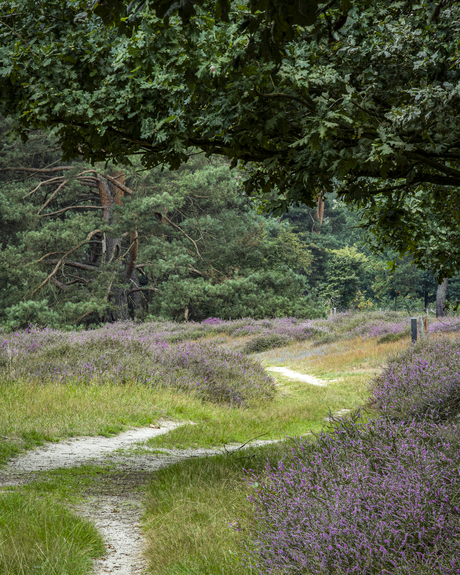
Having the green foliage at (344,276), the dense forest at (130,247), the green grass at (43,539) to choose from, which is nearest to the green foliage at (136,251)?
the dense forest at (130,247)

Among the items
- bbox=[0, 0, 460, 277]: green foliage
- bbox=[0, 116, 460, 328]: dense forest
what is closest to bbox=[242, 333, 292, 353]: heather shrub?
bbox=[0, 116, 460, 328]: dense forest

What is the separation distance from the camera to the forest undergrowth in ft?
9.82

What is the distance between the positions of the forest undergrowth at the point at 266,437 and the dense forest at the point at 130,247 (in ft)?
43.6

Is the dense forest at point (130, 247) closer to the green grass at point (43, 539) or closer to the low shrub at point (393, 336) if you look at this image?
the low shrub at point (393, 336)

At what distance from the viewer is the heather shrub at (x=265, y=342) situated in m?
24.7

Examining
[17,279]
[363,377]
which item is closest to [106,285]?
[17,279]

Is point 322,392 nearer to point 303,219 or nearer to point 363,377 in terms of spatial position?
point 363,377

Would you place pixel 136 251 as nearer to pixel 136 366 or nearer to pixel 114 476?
pixel 136 366

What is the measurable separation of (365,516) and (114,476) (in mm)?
3641

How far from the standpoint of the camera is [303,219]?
2301 inches

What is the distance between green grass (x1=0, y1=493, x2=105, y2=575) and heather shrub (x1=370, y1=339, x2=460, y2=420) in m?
3.29

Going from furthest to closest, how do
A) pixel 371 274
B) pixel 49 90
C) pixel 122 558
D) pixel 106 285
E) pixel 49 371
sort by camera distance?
pixel 371 274, pixel 106 285, pixel 49 371, pixel 49 90, pixel 122 558

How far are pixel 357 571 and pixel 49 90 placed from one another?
14.7 feet

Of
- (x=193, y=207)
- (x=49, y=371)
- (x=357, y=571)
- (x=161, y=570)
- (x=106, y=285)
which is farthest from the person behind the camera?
(x=193, y=207)
